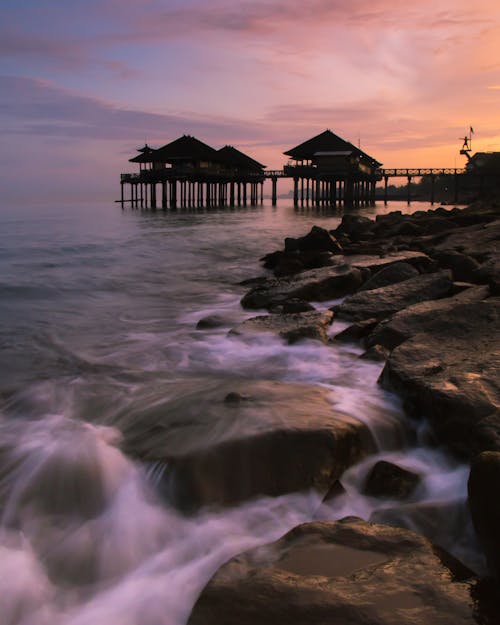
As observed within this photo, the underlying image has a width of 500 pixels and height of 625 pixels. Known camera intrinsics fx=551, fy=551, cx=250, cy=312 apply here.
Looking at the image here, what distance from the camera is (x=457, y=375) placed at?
2.98 meters

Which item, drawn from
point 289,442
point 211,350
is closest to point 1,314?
point 211,350

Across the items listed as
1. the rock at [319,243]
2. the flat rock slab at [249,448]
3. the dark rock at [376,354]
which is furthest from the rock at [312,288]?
the flat rock slab at [249,448]

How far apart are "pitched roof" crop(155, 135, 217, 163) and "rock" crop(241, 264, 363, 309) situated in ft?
125

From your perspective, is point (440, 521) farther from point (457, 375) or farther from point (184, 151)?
point (184, 151)

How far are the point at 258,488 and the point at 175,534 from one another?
40 centimetres

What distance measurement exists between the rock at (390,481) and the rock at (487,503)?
53 cm

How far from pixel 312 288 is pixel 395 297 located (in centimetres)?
154

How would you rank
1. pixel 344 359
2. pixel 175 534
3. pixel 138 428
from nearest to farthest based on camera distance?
pixel 175 534, pixel 138 428, pixel 344 359

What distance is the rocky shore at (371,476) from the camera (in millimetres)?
1566

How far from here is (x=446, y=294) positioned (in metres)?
5.45

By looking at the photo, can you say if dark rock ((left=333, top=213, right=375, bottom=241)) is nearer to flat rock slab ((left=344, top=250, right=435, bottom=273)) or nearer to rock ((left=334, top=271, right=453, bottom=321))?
flat rock slab ((left=344, top=250, right=435, bottom=273))

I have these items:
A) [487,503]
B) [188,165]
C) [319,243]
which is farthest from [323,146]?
[487,503]

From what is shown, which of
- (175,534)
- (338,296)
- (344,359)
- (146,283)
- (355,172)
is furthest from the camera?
(355,172)

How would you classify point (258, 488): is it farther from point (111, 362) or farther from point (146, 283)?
point (146, 283)
